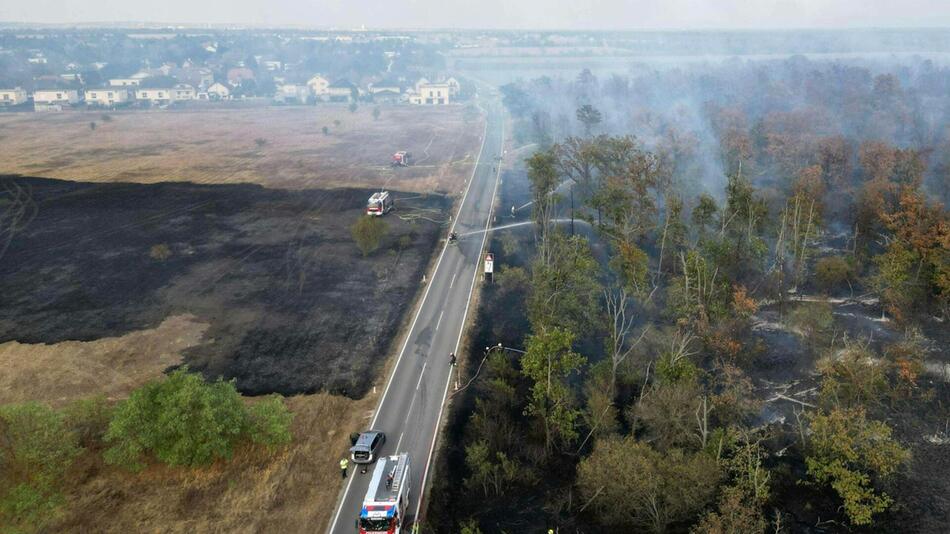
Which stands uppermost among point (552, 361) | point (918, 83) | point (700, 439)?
point (918, 83)

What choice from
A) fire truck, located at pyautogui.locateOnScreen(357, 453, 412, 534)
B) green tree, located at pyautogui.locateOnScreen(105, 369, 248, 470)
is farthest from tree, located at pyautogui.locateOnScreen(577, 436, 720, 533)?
green tree, located at pyautogui.locateOnScreen(105, 369, 248, 470)

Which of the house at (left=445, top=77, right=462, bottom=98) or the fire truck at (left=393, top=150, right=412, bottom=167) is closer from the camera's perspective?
the fire truck at (left=393, top=150, right=412, bottom=167)

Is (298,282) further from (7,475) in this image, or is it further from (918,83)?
(918,83)

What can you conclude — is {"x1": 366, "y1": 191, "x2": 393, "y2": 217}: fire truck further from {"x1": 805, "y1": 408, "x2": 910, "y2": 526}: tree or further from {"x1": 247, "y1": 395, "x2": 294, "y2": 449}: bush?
{"x1": 805, "y1": 408, "x2": 910, "y2": 526}: tree

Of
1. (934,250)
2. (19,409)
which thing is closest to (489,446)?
(19,409)

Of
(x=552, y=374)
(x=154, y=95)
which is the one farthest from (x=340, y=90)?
(x=552, y=374)

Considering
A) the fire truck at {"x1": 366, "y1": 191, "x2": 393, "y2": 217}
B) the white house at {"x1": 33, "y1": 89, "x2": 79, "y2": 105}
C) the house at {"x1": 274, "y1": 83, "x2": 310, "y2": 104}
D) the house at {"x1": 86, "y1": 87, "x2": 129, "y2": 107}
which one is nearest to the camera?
the fire truck at {"x1": 366, "y1": 191, "x2": 393, "y2": 217}

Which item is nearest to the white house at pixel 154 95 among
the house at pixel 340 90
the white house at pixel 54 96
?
the white house at pixel 54 96
